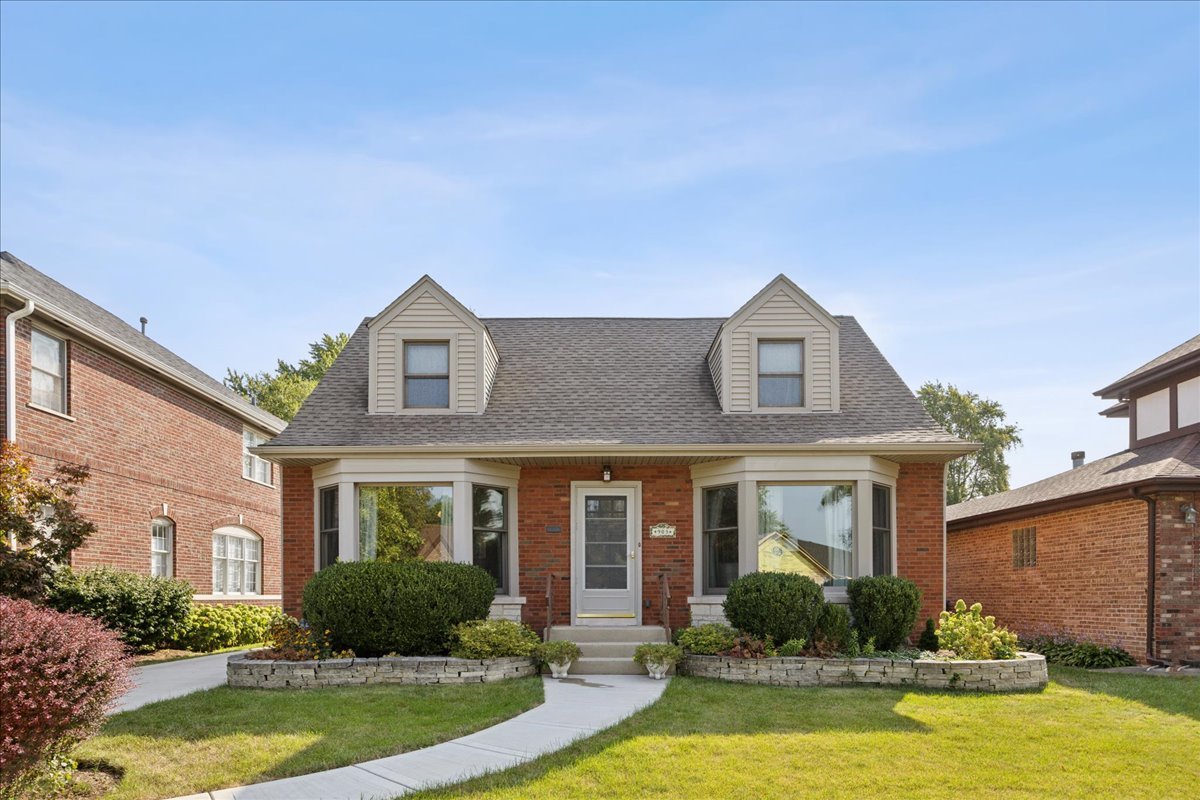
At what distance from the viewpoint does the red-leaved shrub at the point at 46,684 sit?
5.78m

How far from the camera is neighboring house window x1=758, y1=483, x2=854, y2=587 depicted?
44.6 feet

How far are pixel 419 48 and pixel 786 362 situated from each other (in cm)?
723

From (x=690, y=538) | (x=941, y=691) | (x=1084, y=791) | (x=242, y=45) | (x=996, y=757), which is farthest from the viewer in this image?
(x=690, y=538)

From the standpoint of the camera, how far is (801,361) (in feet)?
48.5

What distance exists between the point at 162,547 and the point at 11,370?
5.80 meters

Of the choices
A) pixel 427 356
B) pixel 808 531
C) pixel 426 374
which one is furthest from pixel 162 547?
pixel 808 531

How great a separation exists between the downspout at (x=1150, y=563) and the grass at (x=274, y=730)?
9.18m

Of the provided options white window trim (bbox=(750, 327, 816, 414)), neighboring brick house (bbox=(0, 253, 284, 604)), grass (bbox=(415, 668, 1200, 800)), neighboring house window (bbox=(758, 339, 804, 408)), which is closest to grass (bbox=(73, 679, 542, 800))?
grass (bbox=(415, 668, 1200, 800))

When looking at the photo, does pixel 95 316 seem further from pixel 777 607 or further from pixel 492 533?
pixel 777 607

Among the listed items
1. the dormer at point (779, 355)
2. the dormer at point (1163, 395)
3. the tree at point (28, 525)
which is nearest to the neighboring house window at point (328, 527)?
the tree at point (28, 525)

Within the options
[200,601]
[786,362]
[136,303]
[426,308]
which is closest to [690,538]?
[786,362]

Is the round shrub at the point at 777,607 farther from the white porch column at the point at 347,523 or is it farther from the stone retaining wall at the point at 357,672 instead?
the white porch column at the point at 347,523

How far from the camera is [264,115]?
13.0 meters

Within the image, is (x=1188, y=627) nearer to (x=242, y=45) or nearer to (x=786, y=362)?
(x=786, y=362)
